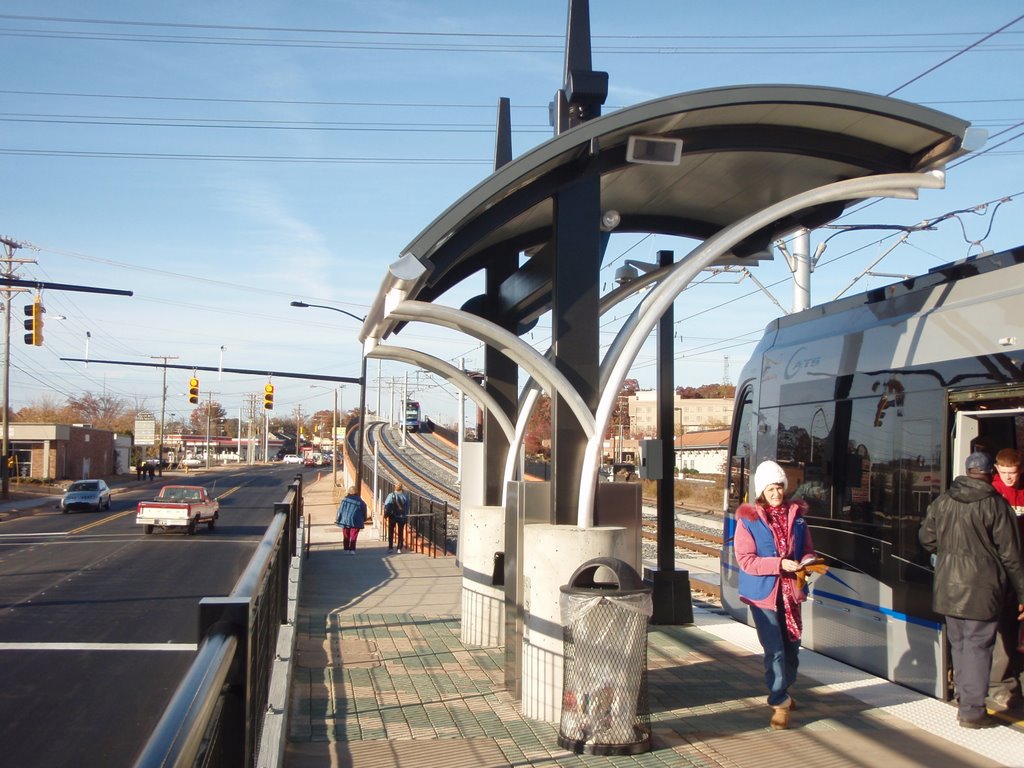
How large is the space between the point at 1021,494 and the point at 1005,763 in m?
2.23

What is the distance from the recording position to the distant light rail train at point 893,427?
23.8 feet

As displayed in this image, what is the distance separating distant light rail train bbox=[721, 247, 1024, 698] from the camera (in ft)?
23.8

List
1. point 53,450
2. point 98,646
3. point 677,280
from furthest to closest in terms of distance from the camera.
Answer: point 53,450 < point 98,646 < point 677,280

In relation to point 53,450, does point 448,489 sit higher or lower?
lower

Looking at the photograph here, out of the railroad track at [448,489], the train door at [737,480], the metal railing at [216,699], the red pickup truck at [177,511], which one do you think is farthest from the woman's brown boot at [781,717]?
the red pickup truck at [177,511]

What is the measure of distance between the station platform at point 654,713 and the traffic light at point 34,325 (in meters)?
15.4

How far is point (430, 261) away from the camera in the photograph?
735cm

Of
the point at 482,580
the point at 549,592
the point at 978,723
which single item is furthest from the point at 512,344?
the point at 978,723

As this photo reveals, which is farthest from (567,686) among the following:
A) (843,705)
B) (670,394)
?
(670,394)

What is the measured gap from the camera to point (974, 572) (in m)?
6.46

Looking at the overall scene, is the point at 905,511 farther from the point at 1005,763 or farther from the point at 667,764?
the point at 667,764

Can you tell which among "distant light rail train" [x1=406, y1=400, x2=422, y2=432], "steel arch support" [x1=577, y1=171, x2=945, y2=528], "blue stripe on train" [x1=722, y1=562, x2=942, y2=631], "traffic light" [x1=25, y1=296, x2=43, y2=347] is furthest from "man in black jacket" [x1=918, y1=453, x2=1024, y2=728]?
"distant light rail train" [x1=406, y1=400, x2=422, y2=432]

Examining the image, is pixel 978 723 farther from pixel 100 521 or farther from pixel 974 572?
pixel 100 521

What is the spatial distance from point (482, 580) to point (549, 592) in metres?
3.09
